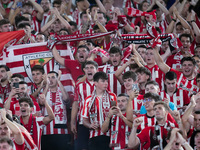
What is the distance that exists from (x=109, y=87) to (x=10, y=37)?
253cm

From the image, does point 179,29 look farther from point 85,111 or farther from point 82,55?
point 85,111

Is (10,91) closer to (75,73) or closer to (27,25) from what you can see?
(75,73)

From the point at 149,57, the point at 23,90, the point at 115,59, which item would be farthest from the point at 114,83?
the point at 23,90

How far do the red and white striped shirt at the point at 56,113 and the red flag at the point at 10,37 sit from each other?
1.77 metres

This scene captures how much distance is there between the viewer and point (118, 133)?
33.1 feet

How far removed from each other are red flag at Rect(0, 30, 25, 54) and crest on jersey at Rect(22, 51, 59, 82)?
0.44 m

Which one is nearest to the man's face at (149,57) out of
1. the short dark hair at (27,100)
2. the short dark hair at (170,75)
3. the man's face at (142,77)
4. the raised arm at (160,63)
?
the raised arm at (160,63)

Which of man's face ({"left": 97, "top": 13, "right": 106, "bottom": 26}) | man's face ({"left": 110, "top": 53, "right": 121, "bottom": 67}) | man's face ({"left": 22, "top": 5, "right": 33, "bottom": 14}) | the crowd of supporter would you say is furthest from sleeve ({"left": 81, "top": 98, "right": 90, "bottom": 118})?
man's face ({"left": 22, "top": 5, "right": 33, "bottom": 14})

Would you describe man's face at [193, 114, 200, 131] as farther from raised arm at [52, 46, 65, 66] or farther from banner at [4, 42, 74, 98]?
raised arm at [52, 46, 65, 66]

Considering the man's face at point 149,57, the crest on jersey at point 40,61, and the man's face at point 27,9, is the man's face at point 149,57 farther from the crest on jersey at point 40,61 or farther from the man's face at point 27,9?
the man's face at point 27,9

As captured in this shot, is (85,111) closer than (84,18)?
Yes

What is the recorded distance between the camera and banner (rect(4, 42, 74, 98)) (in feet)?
40.0

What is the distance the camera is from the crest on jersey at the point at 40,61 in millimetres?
12211

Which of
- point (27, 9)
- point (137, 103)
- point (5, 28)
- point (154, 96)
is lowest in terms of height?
point (137, 103)
